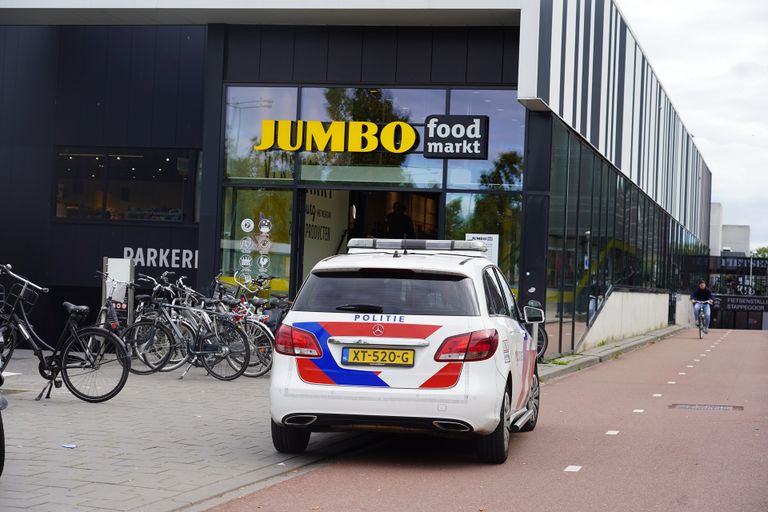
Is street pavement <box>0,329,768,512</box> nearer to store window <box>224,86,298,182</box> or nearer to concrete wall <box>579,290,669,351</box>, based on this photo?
store window <box>224,86,298,182</box>

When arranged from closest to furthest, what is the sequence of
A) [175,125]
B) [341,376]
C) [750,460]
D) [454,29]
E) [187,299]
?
1. [341,376]
2. [750,460]
3. [187,299]
4. [454,29]
5. [175,125]

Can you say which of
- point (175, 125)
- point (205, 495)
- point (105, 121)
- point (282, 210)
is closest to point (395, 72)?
point (282, 210)

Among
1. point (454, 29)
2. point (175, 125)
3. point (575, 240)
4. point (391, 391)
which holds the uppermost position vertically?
point (454, 29)

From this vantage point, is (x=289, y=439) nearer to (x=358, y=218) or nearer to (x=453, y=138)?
(x=453, y=138)

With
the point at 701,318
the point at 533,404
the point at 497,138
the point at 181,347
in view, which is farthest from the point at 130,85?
the point at 701,318

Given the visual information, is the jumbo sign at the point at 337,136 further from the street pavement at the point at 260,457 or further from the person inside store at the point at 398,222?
the street pavement at the point at 260,457

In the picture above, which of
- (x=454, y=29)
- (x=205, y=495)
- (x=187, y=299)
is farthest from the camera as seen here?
(x=454, y=29)

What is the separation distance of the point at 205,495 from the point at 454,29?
41.0ft

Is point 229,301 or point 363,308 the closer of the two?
point 363,308

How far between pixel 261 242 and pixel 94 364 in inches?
299

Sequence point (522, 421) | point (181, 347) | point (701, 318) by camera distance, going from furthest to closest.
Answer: point (701, 318), point (181, 347), point (522, 421)

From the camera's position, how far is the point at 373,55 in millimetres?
18234

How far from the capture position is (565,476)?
8164 mm

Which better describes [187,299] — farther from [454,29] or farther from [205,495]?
[205,495]
